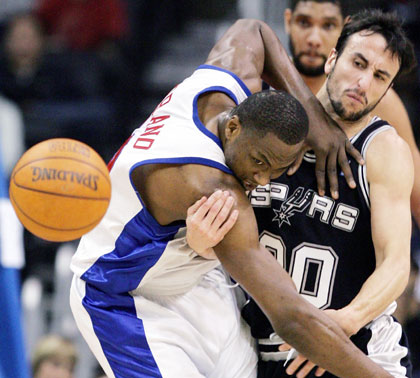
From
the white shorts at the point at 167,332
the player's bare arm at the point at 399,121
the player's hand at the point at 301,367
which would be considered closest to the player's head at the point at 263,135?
the white shorts at the point at 167,332

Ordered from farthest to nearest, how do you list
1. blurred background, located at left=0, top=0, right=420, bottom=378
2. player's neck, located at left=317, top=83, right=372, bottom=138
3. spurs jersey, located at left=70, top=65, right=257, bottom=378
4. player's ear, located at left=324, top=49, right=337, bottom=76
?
blurred background, located at left=0, top=0, right=420, bottom=378, player's ear, located at left=324, top=49, right=337, bottom=76, player's neck, located at left=317, top=83, right=372, bottom=138, spurs jersey, located at left=70, top=65, right=257, bottom=378

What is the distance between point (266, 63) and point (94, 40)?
4.75 meters

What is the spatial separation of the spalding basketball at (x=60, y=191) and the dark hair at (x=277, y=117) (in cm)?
68

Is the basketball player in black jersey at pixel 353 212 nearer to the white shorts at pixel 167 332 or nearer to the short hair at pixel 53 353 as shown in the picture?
the white shorts at pixel 167 332

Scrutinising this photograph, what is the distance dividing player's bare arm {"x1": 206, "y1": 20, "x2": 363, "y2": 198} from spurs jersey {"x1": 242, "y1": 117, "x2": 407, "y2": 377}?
2.7 inches

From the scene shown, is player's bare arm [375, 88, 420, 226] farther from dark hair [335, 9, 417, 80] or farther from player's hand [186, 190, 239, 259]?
player's hand [186, 190, 239, 259]

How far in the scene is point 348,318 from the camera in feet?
12.4

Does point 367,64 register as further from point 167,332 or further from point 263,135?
point 167,332

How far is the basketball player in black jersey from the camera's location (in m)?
3.97

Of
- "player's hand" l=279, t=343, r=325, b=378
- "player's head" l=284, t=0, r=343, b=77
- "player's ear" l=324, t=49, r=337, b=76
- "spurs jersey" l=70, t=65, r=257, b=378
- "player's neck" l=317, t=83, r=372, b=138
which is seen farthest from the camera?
"player's head" l=284, t=0, r=343, b=77

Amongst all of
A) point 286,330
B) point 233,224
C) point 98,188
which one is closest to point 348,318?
point 286,330

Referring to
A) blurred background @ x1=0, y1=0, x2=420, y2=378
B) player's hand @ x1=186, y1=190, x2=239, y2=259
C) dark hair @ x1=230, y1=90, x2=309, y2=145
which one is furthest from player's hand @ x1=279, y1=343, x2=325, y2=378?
blurred background @ x1=0, y1=0, x2=420, y2=378

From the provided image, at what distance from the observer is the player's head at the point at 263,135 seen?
140 inches

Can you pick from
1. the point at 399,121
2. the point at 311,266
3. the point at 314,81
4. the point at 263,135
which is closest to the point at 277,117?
the point at 263,135
